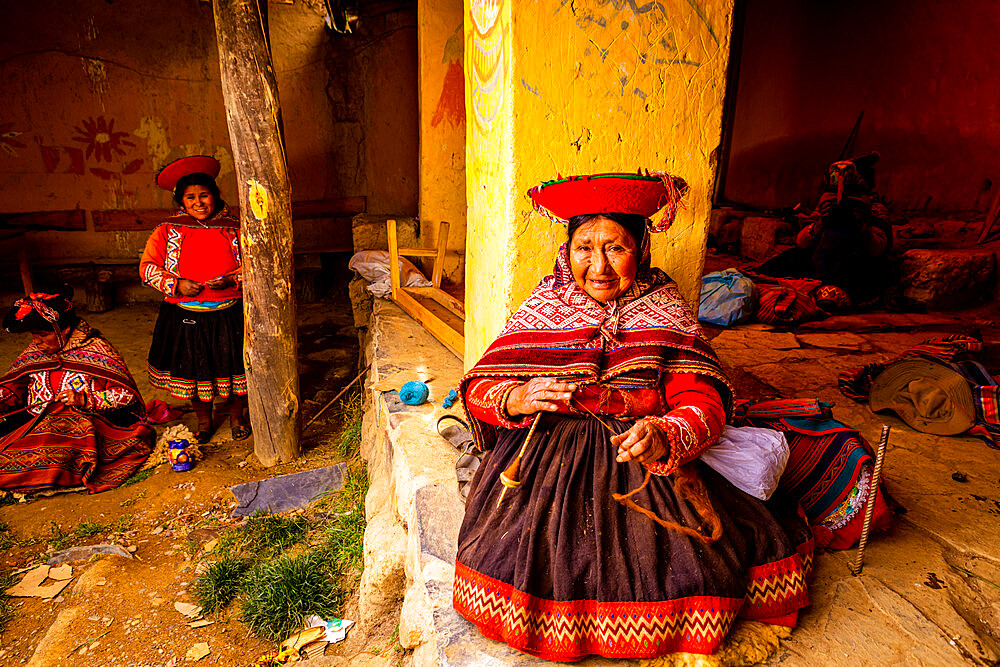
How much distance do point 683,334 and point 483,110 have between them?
1.38 metres

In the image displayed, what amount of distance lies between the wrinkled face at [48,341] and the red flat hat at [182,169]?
1.28 meters

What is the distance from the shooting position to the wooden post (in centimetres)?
361

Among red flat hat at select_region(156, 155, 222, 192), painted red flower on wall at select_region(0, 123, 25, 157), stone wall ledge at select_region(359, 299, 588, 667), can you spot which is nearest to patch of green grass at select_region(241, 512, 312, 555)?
stone wall ledge at select_region(359, 299, 588, 667)

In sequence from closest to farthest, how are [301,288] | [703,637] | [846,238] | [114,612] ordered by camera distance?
1. [703,637]
2. [114,612]
3. [846,238]
4. [301,288]

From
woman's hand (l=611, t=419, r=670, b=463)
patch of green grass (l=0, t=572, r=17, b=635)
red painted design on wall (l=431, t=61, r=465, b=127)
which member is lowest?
patch of green grass (l=0, t=572, r=17, b=635)

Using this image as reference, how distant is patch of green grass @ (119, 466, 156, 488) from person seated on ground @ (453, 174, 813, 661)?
317 centimetres

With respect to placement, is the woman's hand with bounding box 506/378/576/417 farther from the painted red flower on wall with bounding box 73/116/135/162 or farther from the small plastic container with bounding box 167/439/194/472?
the painted red flower on wall with bounding box 73/116/135/162

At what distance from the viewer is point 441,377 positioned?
375 cm

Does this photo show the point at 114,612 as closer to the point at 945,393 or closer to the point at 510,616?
the point at 510,616

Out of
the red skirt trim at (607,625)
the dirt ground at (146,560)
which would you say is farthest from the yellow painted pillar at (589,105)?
the dirt ground at (146,560)

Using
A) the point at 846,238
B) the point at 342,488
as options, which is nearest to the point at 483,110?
the point at 342,488

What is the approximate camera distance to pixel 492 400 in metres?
1.94

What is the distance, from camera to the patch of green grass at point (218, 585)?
2896mm

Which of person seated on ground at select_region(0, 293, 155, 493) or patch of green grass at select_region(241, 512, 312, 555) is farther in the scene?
person seated on ground at select_region(0, 293, 155, 493)
